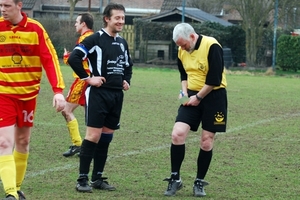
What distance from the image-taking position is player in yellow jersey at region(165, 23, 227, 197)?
24.7 ft

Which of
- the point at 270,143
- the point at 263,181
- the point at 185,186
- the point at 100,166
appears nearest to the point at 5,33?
the point at 100,166

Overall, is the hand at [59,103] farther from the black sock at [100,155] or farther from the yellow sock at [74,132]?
the yellow sock at [74,132]

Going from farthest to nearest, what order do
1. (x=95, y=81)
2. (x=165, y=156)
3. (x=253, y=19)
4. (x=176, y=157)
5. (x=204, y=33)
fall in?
(x=204, y=33)
(x=253, y=19)
(x=165, y=156)
(x=176, y=157)
(x=95, y=81)

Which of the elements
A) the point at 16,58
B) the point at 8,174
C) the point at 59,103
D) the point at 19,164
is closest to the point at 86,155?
the point at 19,164

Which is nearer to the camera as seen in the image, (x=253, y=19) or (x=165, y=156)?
(x=165, y=156)

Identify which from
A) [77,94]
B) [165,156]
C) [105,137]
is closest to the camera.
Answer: [105,137]

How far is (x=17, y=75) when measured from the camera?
675cm

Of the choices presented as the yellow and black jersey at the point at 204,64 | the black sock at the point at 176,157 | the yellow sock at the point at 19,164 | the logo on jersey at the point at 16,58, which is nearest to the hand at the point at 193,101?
the yellow and black jersey at the point at 204,64

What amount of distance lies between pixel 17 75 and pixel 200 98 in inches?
77.4

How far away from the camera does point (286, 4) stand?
3803cm

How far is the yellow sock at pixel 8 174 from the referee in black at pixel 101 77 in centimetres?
108

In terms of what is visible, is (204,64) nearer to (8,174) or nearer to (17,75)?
(17,75)

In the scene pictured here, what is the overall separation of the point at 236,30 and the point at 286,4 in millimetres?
3393

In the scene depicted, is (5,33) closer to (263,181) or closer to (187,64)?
(187,64)
